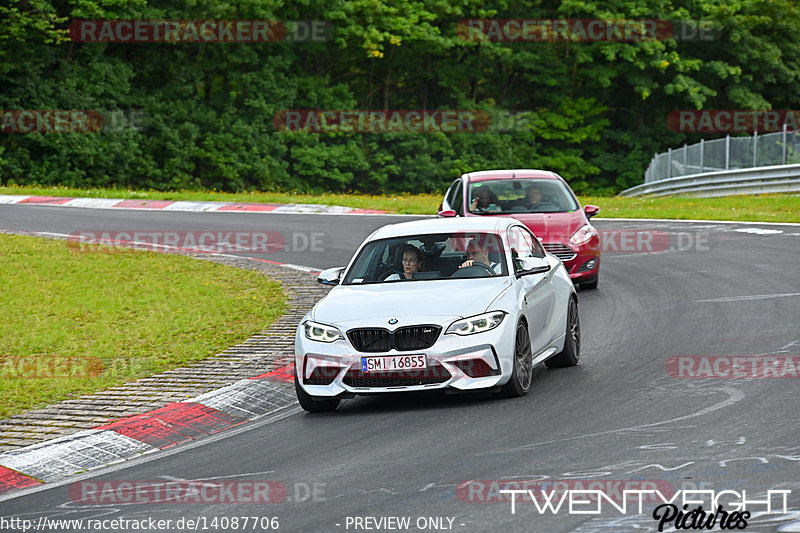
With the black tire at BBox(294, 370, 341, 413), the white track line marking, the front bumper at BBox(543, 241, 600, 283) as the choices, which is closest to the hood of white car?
the black tire at BBox(294, 370, 341, 413)

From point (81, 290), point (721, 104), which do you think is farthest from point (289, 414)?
point (721, 104)

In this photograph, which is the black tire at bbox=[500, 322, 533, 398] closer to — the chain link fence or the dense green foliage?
the chain link fence

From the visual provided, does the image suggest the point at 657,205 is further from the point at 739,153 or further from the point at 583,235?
the point at 583,235

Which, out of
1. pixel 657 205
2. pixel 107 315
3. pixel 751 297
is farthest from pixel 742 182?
pixel 107 315

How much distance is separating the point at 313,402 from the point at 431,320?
121cm

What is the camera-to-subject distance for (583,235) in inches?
629

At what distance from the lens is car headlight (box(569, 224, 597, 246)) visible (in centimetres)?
1585

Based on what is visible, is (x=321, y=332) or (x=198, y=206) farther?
(x=198, y=206)

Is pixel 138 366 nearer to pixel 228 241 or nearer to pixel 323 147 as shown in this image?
pixel 228 241

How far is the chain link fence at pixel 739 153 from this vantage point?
34.4m

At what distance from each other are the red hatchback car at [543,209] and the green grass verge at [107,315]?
10.4 ft

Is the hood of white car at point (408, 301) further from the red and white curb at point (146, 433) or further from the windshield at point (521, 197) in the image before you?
the windshield at point (521, 197)

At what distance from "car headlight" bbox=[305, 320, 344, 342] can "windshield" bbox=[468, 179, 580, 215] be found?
751 cm

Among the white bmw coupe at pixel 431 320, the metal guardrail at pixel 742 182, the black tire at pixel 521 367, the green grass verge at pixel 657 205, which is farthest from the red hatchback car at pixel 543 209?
the metal guardrail at pixel 742 182
